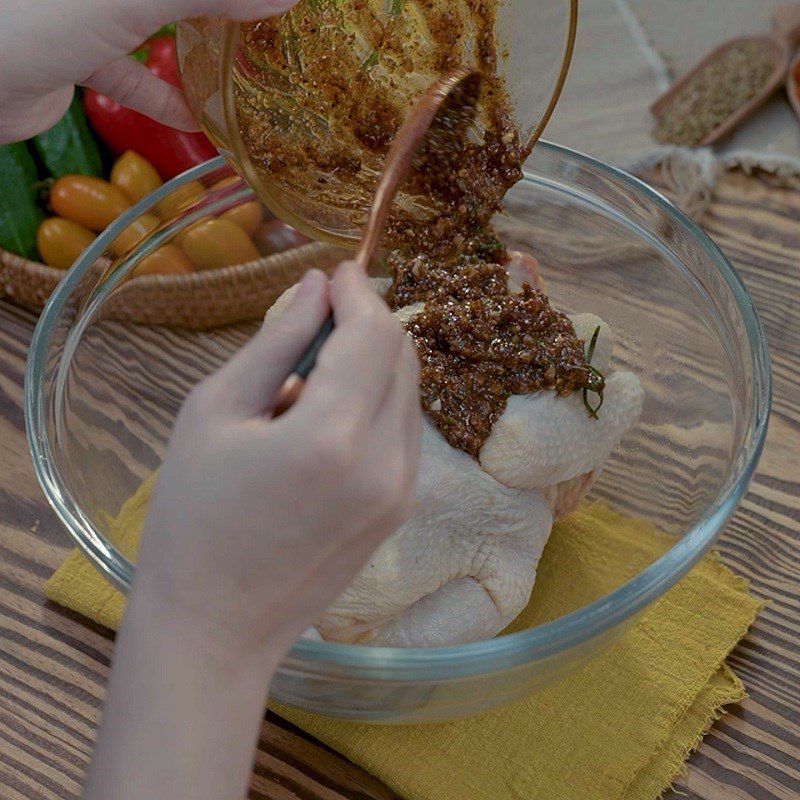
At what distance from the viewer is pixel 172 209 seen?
69.5 inches

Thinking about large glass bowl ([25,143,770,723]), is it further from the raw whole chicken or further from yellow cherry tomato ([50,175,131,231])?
yellow cherry tomato ([50,175,131,231])

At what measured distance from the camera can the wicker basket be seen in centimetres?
177

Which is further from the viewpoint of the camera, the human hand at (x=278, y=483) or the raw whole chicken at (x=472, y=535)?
the raw whole chicken at (x=472, y=535)

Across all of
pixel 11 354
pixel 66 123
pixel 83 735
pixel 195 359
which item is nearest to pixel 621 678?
pixel 83 735

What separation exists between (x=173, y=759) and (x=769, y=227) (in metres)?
1.70

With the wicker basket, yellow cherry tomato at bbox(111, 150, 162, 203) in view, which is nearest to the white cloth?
the wicker basket

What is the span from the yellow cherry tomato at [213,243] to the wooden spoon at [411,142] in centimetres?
57

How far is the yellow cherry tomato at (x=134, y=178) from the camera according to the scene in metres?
2.38

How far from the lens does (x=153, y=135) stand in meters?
2.40

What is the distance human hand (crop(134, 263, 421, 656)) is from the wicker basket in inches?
35.8

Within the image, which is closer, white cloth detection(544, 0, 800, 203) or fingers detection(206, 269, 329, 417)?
fingers detection(206, 269, 329, 417)

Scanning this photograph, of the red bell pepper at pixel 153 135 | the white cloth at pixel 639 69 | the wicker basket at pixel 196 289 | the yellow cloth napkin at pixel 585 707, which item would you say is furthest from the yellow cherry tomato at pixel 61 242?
the white cloth at pixel 639 69

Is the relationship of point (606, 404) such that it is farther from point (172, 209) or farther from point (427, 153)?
point (172, 209)

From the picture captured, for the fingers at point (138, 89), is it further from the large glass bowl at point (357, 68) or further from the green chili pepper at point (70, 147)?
the green chili pepper at point (70, 147)
